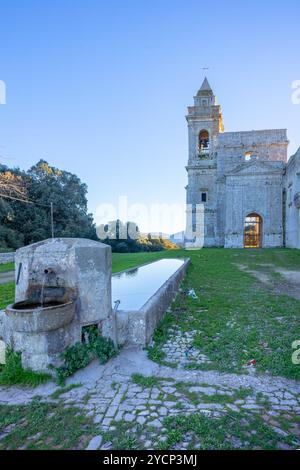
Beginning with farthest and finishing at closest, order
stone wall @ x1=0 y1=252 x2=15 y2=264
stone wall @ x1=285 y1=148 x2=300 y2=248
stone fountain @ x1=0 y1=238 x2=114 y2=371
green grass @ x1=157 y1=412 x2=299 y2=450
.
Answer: stone wall @ x1=285 y1=148 x2=300 y2=248 < stone wall @ x1=0 y1=252 x2=15 y2=264 < stone fountain @ x1=0 y1=238 x2=114 y2=371 < green grass @ x1=157 y1=412 x2=299 y2=450

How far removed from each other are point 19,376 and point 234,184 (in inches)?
1223

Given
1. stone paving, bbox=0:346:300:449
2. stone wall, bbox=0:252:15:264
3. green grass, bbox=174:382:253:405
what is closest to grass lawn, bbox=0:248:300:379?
stone paving, bbox=0:346:300:449

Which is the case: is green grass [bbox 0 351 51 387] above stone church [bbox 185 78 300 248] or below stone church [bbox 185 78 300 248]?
below

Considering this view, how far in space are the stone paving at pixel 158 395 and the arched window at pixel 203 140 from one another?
36.1m

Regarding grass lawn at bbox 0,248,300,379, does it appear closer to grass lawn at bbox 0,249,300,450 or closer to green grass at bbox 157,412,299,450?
grass lawn at bbox 0,249,300,450

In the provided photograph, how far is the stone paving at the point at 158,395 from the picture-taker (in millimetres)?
2600

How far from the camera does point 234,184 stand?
101 ft

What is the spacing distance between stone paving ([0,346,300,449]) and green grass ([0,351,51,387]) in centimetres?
9

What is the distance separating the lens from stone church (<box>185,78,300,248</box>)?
30.0 metres

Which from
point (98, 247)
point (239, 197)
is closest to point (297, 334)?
point (98, 247)

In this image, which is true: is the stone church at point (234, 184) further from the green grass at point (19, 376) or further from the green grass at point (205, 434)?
the green grass at point (19, 376)

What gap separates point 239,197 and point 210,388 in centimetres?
3025

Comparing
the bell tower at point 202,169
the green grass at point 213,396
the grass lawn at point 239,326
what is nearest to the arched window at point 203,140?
the bell tower at point 202,169

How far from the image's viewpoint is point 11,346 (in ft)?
11.5
